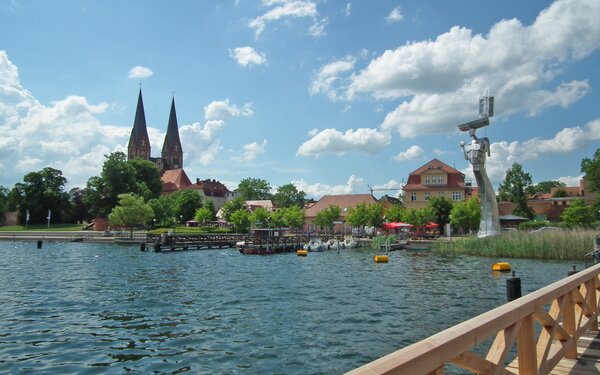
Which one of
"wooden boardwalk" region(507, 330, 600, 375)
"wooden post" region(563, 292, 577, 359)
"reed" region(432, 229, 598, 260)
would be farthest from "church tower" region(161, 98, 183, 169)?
"wooden post" region(563, 292, 577, 359)

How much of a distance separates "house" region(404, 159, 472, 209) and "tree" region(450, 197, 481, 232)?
1760 centimetres

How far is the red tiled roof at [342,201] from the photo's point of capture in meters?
101

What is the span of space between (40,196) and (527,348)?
12118 centimetres

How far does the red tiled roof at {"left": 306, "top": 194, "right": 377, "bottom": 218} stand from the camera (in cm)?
10110

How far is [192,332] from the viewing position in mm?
14883

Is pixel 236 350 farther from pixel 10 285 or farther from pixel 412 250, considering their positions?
pixel 412 250

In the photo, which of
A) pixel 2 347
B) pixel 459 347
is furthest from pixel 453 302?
pixel 459 347

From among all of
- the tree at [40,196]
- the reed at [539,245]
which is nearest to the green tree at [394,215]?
the reed at [539,245]

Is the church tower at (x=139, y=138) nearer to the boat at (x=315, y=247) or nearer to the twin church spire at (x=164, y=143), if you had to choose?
the twin church spire at (x=164, y=143)

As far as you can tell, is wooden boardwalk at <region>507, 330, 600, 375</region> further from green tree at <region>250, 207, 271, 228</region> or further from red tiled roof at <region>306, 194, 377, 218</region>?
red tiled roof at <region>306, 194, 377, 218</region>

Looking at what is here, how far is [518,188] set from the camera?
90.4m

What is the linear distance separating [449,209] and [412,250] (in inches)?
801

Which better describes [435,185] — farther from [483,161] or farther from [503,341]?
[503,341]

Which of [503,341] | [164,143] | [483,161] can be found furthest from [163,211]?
[503,341]
